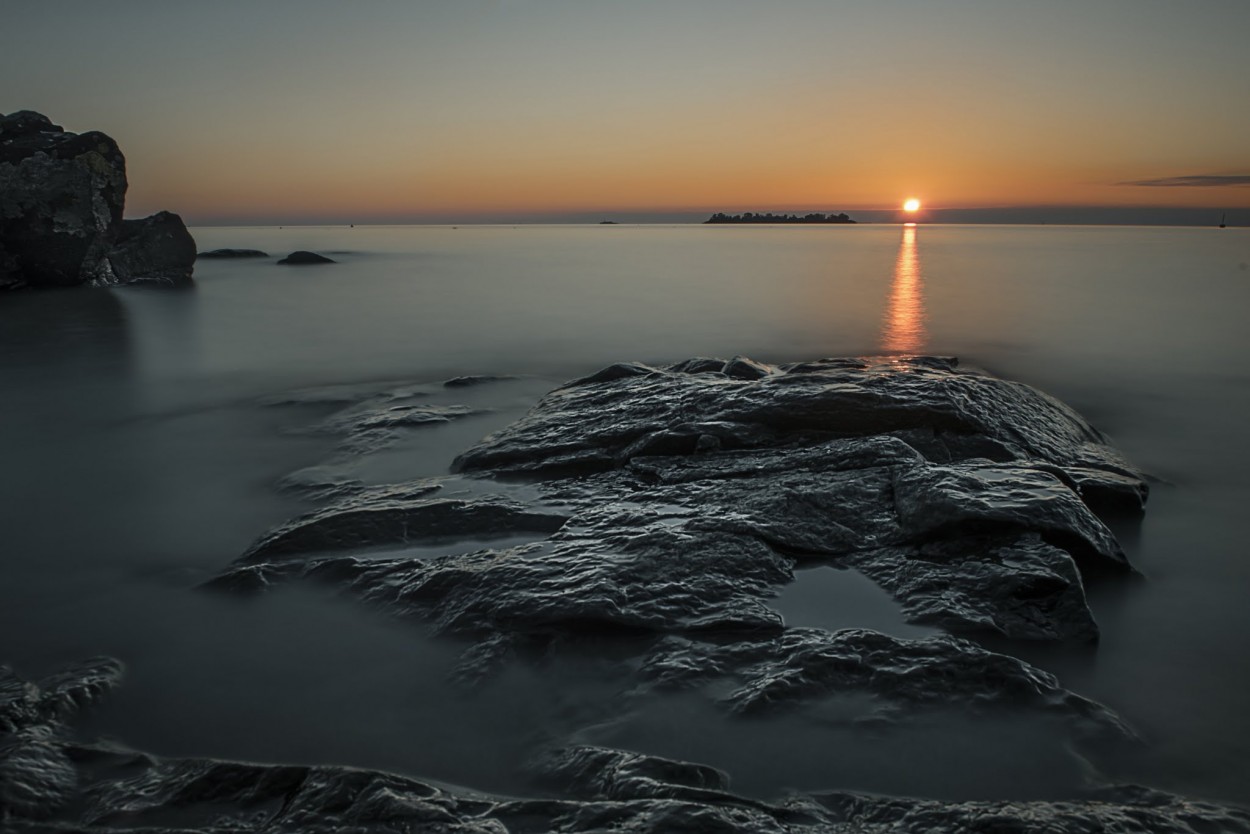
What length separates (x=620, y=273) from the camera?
95.0ft

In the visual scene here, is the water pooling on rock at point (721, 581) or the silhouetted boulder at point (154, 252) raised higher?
the silhouetted boulder at point (154, 252)

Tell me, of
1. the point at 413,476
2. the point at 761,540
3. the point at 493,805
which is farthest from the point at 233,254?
the point at 493,805

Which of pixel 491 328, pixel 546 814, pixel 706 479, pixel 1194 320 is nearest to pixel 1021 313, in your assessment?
pixel 1194 320

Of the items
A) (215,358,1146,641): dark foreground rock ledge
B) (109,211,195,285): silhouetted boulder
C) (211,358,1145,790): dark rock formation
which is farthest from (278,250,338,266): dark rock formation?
(211,358,1145,790): dark rock formation

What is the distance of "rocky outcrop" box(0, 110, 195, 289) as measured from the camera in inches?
790

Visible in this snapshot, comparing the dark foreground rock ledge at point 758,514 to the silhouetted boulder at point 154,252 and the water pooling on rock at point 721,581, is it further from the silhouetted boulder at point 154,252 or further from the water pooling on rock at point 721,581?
the silhouetted boulder at point 154,252

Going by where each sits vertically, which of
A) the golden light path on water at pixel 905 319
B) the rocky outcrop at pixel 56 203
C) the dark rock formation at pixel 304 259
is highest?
the rocky outcrop at pixel 56 203

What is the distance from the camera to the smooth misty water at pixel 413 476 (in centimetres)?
263

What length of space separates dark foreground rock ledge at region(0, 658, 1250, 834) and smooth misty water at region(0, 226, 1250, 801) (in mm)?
131

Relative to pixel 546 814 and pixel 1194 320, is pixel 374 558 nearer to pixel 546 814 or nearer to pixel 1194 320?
pixel 546 814

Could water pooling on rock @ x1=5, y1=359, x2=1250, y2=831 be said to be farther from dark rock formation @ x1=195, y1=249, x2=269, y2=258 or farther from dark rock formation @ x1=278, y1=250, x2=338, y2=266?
dark rock formation @ x1=195, y1=249, x2=269, y2=258

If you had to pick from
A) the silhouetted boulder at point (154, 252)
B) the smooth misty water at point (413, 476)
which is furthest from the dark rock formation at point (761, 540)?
the silhouetted boulder at point (154, 252)

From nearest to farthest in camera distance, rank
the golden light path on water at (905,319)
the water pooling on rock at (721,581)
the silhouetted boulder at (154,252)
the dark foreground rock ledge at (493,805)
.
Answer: the dark foreground rock ledge at (493,805) < the water pooling on rock at (721,581) < the golden light path on water at (905,319) < the silhouetted boulder at (154,252)

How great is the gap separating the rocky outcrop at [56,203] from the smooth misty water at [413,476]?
16.7 ft
